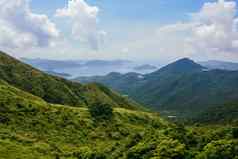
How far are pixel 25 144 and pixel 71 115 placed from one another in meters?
36.2

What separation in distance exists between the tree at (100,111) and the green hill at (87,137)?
2156 mm

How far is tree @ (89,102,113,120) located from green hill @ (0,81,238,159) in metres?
2.16

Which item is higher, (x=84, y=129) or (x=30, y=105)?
(x=30, y=105)

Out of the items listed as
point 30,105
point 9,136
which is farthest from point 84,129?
point 9,136

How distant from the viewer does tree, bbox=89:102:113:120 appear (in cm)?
12488

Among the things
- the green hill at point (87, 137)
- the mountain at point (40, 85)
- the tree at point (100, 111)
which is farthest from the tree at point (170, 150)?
the mountain at point (40, 85)

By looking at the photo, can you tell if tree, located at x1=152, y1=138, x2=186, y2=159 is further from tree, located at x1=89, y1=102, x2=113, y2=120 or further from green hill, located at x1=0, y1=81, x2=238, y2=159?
tree, located at x1=89, y1=102, x2=113, y2=120

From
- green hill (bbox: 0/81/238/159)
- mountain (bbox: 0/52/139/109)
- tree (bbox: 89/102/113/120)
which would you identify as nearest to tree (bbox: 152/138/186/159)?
green hill (bbox: 0/81/238/159)

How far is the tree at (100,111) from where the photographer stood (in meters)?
125

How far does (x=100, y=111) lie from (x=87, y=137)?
82.2ft

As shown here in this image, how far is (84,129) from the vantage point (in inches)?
4232

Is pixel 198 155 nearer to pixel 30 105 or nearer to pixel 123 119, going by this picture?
pixel 30 105

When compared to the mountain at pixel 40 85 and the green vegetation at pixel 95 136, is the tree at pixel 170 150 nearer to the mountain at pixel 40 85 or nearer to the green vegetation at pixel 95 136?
the green vegetation at pixel 95 136

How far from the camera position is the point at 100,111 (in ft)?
418
